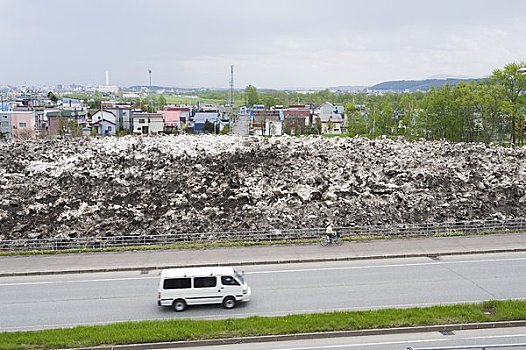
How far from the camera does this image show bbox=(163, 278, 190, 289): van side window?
13.6 metres

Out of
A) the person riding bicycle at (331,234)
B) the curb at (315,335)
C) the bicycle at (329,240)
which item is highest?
the person riding bicycle at (331,234)

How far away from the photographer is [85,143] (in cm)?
3428

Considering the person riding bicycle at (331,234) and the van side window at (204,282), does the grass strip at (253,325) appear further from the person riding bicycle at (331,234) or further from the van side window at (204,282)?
the person riding bicycle at (331,234)

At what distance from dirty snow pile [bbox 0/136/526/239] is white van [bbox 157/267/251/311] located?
7.47m

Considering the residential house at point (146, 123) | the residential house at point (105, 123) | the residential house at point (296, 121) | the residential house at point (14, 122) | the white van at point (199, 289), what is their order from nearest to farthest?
the white van at point (199, 289), the residential house at point (14, 122), the residential house at point (146, 123), the residential house at point (105, 123), the residential house at point (296, 121)

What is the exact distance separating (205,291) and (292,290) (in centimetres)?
271

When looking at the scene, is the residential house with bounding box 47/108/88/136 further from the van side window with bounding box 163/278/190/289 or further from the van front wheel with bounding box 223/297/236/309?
the van front wheel with bounding box 223/297/236/309

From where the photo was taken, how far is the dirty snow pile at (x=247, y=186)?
2209cm

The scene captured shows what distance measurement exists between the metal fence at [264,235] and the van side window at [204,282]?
235 inches

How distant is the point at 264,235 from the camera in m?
19.7

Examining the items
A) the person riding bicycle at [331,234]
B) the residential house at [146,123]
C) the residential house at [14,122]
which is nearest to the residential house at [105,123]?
the residential house at [146,123]

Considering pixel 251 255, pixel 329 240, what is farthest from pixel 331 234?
pixel 251 255

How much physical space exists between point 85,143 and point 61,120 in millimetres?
39706

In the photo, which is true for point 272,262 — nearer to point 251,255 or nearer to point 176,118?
point 251,255
